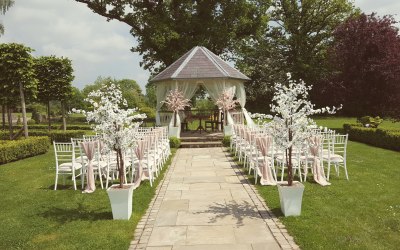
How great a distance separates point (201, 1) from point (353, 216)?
2504 centimetres

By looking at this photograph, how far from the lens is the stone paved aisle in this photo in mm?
5559

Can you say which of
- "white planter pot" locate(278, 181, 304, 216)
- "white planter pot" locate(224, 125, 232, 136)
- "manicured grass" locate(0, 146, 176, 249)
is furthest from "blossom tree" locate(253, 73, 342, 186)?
"white planter pot" locate(224, 125, 232, 136)

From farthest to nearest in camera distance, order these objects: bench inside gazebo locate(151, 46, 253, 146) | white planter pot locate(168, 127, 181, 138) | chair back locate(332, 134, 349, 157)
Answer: bench inside gazebo locate(151, 46, 253, 146) < white planter pot locate(168, 127, 181, 138) < chair back locate(332, 134, 349, 157)

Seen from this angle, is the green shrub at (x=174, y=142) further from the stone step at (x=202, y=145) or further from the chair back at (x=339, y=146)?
the chair back at (x=339, y=146)

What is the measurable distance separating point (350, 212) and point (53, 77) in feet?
67.4

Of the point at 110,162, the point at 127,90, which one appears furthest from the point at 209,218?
the point at 127,90

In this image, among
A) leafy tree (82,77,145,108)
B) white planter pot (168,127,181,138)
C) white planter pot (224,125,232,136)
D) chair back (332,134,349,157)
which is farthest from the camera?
leafy tree (82,77,145,108)

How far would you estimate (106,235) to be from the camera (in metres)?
5.97

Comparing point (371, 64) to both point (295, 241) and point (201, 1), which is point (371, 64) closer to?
point (201, 1)

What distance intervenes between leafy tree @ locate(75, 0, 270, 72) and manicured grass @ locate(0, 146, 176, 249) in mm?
19055

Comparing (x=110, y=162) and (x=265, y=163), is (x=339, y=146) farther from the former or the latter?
(x=110, y=162)

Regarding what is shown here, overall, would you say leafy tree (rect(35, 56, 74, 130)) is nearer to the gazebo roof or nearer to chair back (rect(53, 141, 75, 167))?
the gazebo roof

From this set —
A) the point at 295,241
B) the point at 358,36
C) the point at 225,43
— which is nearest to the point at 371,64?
the point at 358,36

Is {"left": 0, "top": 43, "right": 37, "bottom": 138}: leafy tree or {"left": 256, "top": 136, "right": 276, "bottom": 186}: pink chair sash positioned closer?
{"left": 256, "top": 136, "right": 276, "bottom": 186}: pink chair sash
